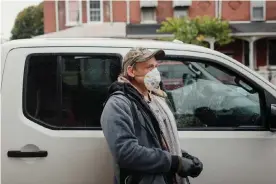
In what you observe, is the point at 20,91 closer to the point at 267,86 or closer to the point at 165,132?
the point at 165,132

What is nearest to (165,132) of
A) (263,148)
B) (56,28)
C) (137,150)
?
(137,150)

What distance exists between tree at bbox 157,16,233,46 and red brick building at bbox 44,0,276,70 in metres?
1.52

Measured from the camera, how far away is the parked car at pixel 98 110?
273 cm

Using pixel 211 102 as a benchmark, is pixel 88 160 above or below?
below

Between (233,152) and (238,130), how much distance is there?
0.15 m

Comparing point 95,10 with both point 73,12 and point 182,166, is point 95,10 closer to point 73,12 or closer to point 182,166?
point 73,12

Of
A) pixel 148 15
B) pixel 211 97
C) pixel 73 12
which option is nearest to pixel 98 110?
pixel 211 97

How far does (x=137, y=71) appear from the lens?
2.45 metres

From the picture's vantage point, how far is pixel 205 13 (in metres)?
28.1

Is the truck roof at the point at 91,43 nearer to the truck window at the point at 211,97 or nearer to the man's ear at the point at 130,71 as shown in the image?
the truck window at the point at 211,97

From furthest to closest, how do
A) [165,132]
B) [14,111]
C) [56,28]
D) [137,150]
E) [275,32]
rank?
[56,28]
[275,32]
[14,111]
[165,132]
[137,150]

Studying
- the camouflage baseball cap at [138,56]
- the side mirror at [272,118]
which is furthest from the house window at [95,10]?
the camouflage baseball cap at [138,56]

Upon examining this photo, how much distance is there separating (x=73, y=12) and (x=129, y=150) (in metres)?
27.8

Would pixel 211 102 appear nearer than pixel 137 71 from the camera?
No
